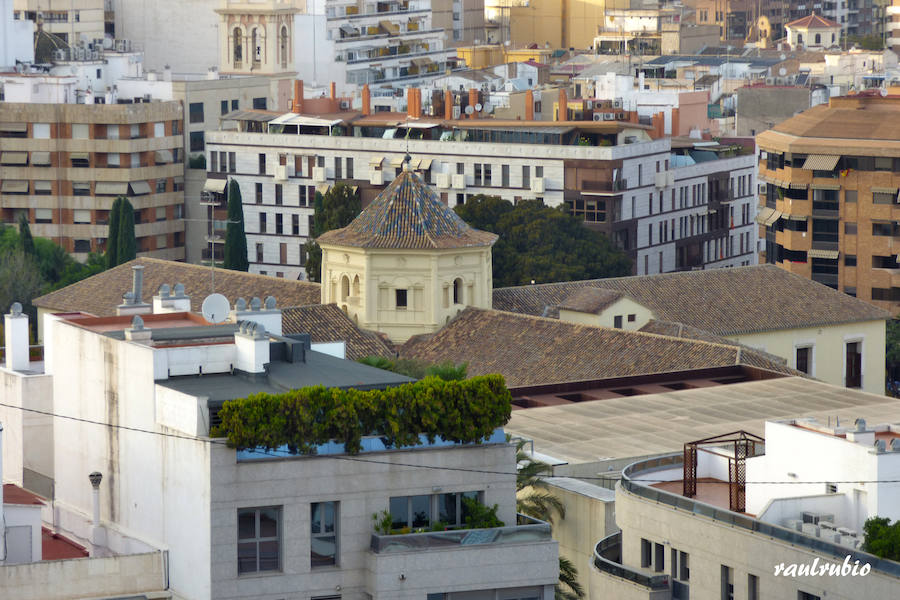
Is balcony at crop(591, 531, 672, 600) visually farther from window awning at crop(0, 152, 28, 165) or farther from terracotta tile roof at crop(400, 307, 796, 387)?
window awning at crop(0, 152, 28, 165)

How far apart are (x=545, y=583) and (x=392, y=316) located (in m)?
41.5

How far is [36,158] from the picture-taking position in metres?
128

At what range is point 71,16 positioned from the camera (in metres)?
173

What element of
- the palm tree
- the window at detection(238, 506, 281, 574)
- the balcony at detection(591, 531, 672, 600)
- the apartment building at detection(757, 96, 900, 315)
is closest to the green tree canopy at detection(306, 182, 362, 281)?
the apartment building at detection(757, 96, 900, 315)

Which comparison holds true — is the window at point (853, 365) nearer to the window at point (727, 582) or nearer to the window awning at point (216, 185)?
the window awning at point (216, 185)

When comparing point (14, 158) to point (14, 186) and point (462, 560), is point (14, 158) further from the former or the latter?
point (462, 560)

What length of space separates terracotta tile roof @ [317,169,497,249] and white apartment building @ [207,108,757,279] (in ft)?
110

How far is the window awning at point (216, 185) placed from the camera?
128 meters

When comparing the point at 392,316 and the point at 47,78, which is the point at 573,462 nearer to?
the point at 392,316

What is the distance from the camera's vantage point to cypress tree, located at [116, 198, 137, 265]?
11481cm

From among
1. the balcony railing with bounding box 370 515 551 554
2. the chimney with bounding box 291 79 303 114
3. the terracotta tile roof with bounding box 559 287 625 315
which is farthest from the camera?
the chimney with bounding box 291 79 303 114

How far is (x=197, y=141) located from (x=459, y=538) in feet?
312

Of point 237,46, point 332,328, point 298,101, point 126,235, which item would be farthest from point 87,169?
point 332,328

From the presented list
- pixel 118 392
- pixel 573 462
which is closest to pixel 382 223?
pixel 573 462
